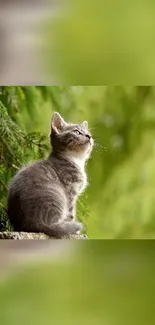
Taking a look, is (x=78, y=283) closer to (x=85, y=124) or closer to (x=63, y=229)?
(x=63, y=229)

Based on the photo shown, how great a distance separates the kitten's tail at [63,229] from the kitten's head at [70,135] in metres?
0.20

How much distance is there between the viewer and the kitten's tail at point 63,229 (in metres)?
1.96

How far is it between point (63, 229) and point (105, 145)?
0.89 ft

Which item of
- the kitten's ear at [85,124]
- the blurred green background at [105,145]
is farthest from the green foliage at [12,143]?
the kitten's ear at [85,124]
